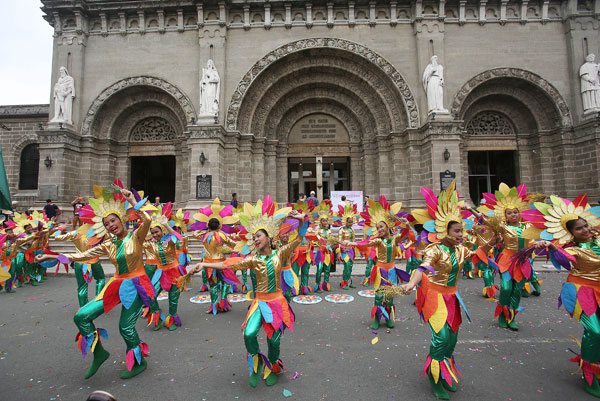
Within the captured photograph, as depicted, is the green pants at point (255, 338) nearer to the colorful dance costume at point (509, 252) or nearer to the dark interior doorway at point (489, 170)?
the colorful dance costume at point (509, 252)

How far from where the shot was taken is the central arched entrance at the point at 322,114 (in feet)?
47.3

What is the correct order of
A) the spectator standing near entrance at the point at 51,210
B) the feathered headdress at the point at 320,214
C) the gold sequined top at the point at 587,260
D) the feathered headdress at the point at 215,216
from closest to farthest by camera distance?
the gold sequined top at the point at 587,260
the feathered headdress at the point at 215,216
the feathered headdress at the point at 320,214
the spectator standing near entrance at the point at 51,210

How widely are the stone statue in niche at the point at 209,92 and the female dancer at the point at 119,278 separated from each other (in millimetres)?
10956

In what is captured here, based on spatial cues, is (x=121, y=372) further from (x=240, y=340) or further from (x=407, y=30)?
(x=407, y=30)

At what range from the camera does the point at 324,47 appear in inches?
567

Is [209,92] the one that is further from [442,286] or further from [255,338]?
[442,286]

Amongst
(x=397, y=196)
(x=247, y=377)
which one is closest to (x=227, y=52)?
(x=397, y=196)

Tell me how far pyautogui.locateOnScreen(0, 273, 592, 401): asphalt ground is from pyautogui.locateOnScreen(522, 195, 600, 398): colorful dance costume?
Answer: 370 millimetres

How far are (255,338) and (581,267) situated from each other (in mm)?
3456

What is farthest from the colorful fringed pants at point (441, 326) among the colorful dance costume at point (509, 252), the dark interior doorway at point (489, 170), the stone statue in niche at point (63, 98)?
the stone statue in niche at point (63, 98)

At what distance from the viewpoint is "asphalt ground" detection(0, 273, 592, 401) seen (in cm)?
317

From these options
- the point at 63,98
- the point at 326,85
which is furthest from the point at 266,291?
the point at 63,98

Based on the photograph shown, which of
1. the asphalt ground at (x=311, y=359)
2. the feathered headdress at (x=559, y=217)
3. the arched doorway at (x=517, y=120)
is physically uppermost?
the arched doorway at (x=517, y=120)

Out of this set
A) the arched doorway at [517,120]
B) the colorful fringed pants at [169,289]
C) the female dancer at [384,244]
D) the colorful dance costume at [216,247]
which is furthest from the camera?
the arched doorway at [517,120]
